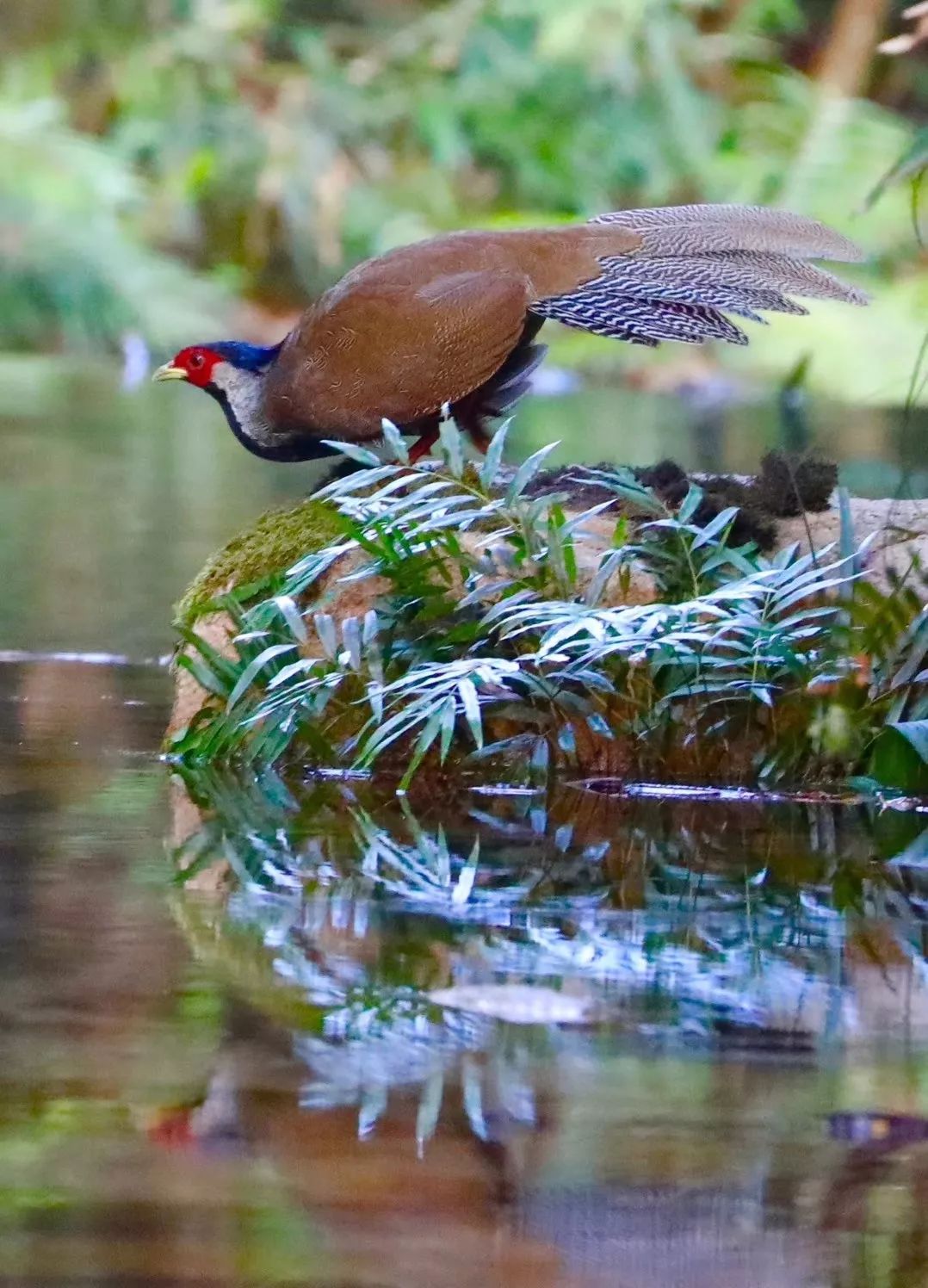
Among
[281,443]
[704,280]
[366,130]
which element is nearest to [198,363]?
[281,443]

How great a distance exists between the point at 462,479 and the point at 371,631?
0.36m

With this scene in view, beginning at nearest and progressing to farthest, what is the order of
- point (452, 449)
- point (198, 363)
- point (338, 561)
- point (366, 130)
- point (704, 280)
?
point (452, 449) → point (338, 561) → point (704, 280) → point (198, 363) → point (366, 130)

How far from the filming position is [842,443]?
947 centimetres

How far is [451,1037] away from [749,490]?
198cm

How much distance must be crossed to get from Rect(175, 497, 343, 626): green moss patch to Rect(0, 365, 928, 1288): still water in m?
0.33

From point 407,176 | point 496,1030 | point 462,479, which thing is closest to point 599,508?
point 462,479

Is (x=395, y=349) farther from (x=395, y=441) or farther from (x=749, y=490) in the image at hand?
(x=749, y=490)

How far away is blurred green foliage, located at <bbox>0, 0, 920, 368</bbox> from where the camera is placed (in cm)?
1530

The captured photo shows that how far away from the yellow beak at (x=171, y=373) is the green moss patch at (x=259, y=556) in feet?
1.37

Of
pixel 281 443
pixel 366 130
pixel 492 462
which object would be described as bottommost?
pixel 366 130

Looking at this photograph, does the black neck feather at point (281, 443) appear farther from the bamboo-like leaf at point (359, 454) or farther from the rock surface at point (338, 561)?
the bamboo-like leaf at point (359, 454)

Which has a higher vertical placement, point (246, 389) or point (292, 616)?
point (246, 389)

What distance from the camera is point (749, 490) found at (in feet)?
12.6

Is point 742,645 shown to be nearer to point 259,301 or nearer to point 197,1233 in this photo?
point 197,1233
